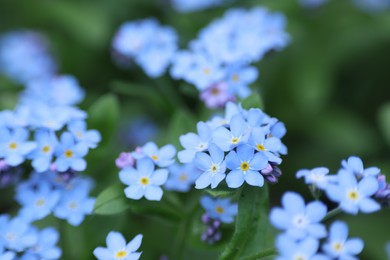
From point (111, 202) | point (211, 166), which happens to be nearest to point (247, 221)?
point (211, 166)

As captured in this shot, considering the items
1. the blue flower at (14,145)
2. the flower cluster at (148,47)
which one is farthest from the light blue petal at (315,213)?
the flower cluster at (148,47)

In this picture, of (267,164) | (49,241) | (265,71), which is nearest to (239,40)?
(265,71)

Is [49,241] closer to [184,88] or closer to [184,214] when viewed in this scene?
[184,214]

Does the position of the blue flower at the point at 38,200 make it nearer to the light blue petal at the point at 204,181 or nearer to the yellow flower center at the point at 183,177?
the yellow flower center at the point at 183,177

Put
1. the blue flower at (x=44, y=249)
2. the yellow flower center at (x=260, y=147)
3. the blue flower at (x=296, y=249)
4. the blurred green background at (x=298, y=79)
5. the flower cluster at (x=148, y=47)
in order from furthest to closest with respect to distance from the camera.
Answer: the blurred green background at (x=298, y=79)
the flower cluster at (x=148, y=47)
the blue flower at (x=44, y=249)
the yellow flower center at (x=260, y=147)
the blue flower at (x=296, y=249)

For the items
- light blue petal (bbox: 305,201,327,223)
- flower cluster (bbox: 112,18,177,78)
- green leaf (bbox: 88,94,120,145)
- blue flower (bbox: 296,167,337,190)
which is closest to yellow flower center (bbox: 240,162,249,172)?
blue flower (bbox: 296,167,337,190)
